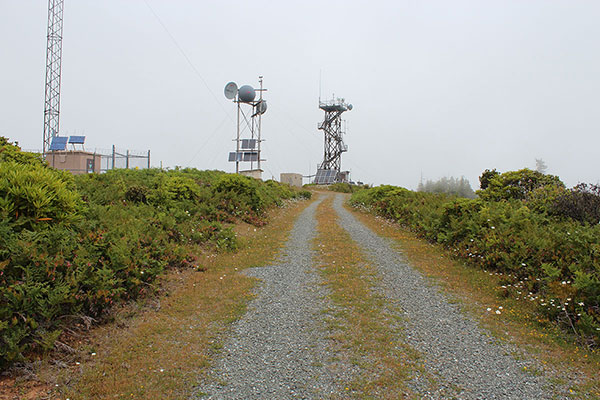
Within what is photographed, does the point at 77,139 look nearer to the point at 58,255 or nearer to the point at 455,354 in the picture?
the point at 58,255

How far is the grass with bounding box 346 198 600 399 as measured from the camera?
3887 mm

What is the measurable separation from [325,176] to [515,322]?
53.9 meters

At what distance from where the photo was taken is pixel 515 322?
530 centimetres

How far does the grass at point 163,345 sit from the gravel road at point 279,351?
24 centimetres

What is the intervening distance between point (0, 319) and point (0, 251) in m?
0.97

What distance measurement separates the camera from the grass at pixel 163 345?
Result: 356 cm

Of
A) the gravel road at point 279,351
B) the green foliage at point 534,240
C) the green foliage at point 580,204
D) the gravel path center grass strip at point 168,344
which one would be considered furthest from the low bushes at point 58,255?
the green foliage at point 580,204

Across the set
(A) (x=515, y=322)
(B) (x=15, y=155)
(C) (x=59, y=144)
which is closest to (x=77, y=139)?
(C) (x=59, y=144)

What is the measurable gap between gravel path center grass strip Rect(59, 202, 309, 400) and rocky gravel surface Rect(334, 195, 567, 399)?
8.53 feet

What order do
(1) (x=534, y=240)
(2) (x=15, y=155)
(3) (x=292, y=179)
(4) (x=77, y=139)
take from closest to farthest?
(1) (x=534, y=240) < (2) (x=15, y=155) < (4) (x=77, y=139) < (3) (x=292, y=179)

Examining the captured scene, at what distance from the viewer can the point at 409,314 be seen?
5.52 m

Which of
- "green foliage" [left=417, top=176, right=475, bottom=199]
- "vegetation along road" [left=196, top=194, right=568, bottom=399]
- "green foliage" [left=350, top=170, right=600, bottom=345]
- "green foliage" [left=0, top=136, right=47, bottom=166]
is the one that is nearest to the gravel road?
"vegetation along road" [left=196, top=194, right=568, bottom=399]

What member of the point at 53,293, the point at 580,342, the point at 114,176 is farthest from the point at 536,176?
the point at 114,176

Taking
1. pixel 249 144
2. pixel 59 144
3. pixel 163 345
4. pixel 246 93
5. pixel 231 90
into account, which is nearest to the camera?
pixel 163 345
